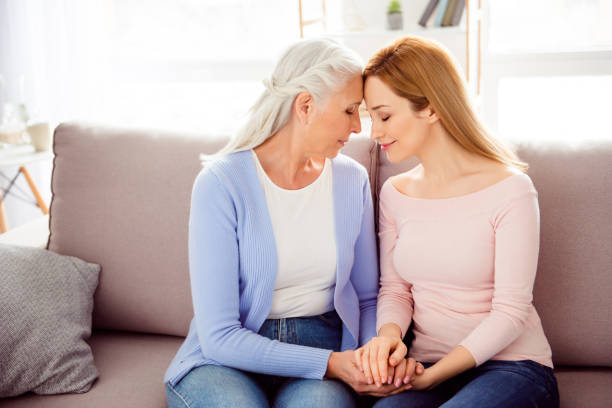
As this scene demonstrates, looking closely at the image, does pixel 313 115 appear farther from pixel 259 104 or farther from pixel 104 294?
pixel 104 294

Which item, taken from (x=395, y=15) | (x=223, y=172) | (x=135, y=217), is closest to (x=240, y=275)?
(x=223, y=172)

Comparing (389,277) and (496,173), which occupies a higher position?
(496,173)

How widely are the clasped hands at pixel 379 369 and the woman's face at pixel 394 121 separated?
1.44ft

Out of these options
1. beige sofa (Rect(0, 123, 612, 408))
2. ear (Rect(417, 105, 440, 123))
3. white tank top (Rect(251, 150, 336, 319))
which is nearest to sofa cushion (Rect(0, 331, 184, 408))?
beige sofa (Rect(0, 123, 612, 408))

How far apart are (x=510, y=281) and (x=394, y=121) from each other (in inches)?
17.0

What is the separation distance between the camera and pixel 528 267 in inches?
52.0

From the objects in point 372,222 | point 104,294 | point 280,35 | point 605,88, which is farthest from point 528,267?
point 280,35

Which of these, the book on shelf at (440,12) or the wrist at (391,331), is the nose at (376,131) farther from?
the book on shelf at (440,12)

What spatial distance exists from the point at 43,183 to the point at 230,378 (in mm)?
2607

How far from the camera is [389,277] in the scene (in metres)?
1.53

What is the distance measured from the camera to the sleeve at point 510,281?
1.30 meters

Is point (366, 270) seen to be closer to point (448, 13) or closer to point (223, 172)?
point (223, 172)

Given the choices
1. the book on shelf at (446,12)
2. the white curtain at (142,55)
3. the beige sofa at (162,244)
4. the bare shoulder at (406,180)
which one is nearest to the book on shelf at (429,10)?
the book on shelf at (446,12)

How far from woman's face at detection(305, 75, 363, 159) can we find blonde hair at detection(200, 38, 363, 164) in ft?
0.06
